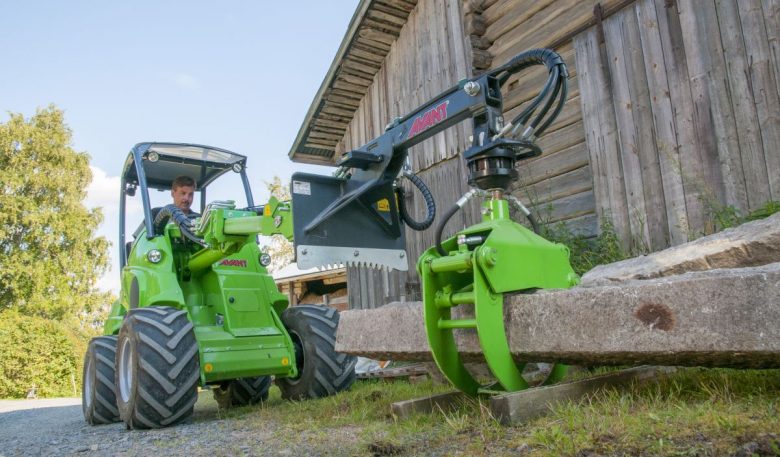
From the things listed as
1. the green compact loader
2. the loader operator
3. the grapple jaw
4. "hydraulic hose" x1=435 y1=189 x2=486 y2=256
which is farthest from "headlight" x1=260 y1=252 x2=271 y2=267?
"hydraulic hose" x1=435 y1=189 x2=486 y2=256

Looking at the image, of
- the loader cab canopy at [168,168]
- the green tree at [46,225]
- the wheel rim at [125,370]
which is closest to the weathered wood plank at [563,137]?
the loader cab canopy at [168,168]

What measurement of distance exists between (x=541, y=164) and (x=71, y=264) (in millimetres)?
23647

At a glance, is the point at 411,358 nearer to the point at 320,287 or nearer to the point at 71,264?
the point at 320,287

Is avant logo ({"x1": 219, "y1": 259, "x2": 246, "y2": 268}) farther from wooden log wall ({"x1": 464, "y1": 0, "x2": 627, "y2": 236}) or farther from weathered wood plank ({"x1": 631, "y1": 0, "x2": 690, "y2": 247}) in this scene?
weathered wood plank ({"x1": 631, "y1": 0, "x2": 690, "y2": 247})

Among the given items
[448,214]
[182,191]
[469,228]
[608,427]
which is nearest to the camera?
[608,427]

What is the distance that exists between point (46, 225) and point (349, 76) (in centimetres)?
2034

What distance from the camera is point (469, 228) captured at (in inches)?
111

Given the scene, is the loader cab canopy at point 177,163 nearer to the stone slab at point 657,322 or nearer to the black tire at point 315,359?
the black tire at point 315,359

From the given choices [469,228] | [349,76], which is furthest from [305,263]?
[349,76]

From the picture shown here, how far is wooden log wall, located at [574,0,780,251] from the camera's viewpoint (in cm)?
469

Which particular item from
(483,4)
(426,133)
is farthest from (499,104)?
(483,4)

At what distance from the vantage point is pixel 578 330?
252 centimetres

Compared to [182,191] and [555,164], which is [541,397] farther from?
[182,191]

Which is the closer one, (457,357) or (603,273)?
(457,357)
